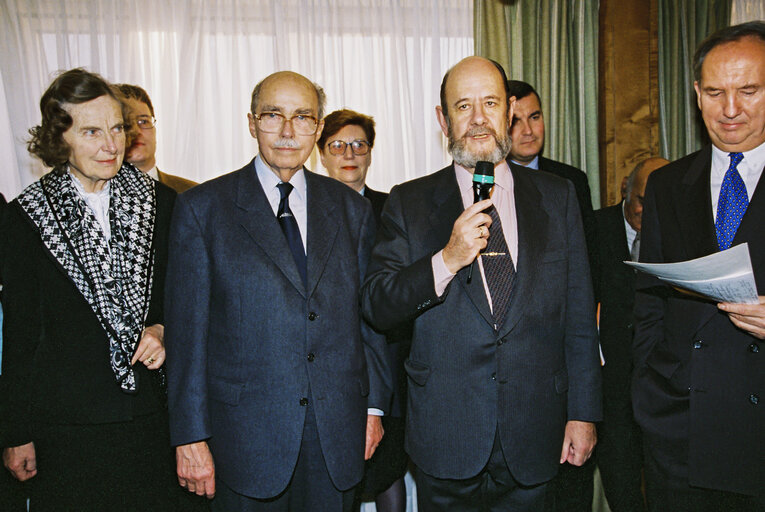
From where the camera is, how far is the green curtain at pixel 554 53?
13.2 feet

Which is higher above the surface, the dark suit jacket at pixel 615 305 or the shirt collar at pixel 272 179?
the shirt collar at pixel 272 179

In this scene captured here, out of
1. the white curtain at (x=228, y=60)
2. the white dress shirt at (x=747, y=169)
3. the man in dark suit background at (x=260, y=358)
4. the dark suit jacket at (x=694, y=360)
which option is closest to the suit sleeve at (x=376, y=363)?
the man in dark suit background at (x=260, y=358)

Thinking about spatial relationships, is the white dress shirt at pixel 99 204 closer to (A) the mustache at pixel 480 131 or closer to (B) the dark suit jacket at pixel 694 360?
(A) the mustache at pixel 480 131

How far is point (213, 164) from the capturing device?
4094 mm

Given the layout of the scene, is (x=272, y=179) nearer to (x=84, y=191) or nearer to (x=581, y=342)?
(x=84, y=191)

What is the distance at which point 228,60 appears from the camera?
4047 mm

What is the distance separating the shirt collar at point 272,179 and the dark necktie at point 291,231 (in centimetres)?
5

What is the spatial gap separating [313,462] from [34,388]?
991 millimetres

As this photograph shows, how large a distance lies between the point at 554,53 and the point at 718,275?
2.82m

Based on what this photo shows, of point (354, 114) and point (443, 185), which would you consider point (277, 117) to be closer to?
point (443, 185)

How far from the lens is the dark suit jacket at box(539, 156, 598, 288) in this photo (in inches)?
118

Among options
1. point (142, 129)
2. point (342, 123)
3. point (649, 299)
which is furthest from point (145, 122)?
point (649, 299)

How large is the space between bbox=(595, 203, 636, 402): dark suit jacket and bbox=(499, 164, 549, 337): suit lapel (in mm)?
1104

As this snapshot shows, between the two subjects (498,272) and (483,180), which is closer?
(483,180)
